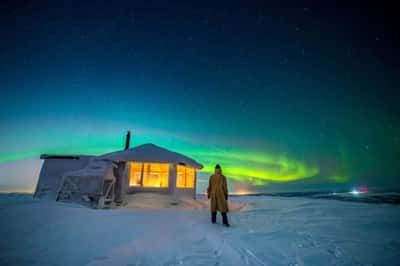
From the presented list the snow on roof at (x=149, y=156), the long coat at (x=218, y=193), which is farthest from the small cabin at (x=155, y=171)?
the long coat at (x=218, y=193)

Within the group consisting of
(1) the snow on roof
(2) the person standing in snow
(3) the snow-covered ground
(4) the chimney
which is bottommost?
(3) the snow-covered ground

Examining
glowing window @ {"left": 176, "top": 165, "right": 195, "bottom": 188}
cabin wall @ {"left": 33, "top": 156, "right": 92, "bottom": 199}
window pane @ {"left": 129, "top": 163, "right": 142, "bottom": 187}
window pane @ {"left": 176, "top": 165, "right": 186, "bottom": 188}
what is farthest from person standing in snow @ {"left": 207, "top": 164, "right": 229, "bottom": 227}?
cabin wall @ {"left": 33, "top": 156, "right": 92, "bottom": 199}

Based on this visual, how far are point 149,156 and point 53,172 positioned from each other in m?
Answer: 9.27

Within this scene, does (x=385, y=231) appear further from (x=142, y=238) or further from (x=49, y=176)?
(x=49, y=176)

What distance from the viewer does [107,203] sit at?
1320cm

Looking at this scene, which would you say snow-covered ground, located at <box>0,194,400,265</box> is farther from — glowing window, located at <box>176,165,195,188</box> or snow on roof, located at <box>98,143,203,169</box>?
glowing window, located at <box>176,165,195,188</box>

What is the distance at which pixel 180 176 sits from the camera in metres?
17.2

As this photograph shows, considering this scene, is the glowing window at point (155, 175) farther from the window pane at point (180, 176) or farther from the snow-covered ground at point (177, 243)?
the snow-covered ground at point (177, 243)

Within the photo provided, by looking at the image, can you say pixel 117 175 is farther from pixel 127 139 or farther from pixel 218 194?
pixel 218 194

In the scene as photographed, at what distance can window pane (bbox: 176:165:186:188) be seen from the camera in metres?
16.8

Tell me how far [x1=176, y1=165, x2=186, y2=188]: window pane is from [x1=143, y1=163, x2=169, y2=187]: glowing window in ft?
2.89

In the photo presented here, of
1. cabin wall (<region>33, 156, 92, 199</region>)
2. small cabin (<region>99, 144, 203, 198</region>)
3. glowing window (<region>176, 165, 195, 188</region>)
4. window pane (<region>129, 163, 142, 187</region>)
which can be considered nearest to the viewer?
small cabin (<region>99, 144, 203, 198</region>)

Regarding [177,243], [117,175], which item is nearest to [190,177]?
[117,175]

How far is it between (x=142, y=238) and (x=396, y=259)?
467 cm
